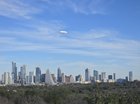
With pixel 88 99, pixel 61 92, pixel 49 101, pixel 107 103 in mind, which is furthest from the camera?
pixel 61 92

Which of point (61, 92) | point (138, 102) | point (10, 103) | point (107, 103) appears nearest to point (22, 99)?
point (10, 103)

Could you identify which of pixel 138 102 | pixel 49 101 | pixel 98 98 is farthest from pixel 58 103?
pixel 138 102

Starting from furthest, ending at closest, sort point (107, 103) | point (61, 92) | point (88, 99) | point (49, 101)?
1. point (61, 92)
2. point (49, 101)
3. point (88, 99)
4. point (107, 103)

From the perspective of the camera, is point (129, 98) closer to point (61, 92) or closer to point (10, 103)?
point (61, 92)

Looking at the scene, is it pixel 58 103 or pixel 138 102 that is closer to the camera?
pixel 138 102

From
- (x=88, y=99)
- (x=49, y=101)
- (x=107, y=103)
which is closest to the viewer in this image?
(x=107, y=103)

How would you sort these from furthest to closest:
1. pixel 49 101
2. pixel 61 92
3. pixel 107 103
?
pixel 61 92 < pixel 49 101 < pixel 107 103

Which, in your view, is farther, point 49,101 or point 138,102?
point 49,101

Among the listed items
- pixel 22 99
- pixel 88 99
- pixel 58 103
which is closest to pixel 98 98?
pixel 88 99

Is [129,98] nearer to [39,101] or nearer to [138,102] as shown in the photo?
[138,102]
